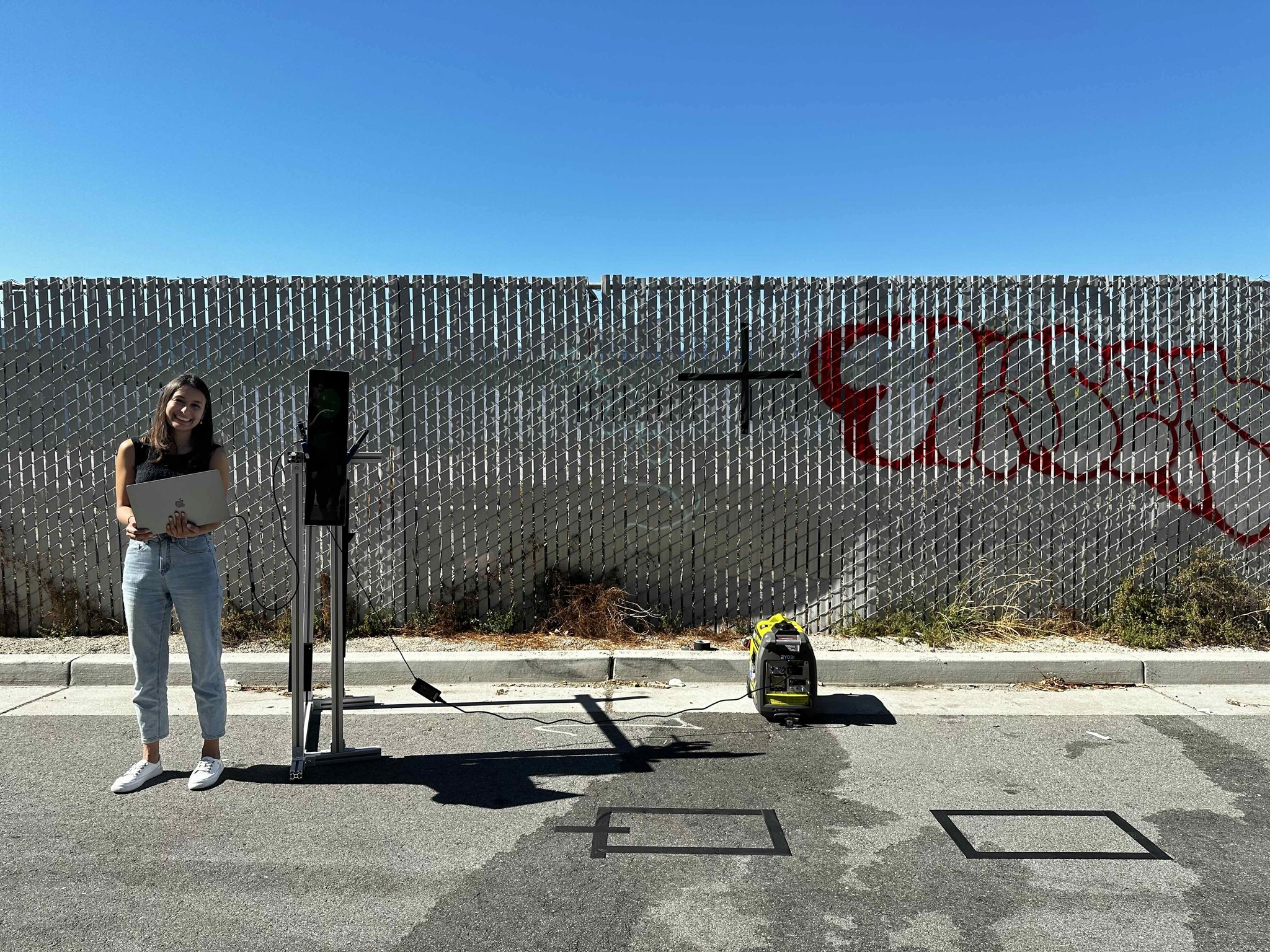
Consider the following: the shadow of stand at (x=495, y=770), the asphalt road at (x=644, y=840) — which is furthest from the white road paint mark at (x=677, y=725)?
the shadow of stand at (x=495, y=770)

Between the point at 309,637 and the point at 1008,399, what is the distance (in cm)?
583

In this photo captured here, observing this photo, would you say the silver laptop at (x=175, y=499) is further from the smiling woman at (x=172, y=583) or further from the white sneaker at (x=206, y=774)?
the white sneaker at (x=206, y=774)

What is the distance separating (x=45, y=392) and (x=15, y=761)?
3906 mm

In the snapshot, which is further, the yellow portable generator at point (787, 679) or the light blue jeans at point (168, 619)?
the yellow portable generator at point (787, 679)

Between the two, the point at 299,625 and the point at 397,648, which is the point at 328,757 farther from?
the point at 397,648

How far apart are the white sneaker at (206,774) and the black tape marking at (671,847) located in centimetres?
183

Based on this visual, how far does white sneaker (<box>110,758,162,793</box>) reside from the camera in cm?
434

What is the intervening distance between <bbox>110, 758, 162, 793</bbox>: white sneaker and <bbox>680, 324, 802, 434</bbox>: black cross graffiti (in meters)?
4.71

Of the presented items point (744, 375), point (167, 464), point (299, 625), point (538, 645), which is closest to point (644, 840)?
point (299, 625)

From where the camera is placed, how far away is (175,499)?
4246 millimetres

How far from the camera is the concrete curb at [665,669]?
6496 millimetres

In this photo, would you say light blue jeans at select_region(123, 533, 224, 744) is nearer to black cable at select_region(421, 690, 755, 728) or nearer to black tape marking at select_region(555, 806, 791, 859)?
black cable at select_region(421, 690, 755, 728)

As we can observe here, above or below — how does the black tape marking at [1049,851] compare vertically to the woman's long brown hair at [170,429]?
below

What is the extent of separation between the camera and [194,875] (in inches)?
136
